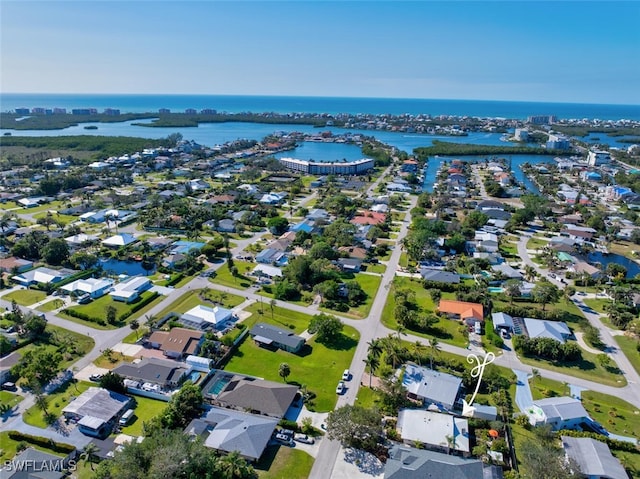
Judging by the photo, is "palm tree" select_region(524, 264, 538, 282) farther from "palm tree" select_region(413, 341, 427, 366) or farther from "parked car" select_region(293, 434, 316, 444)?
"parked car" select_region(293, 434, 316, 444)

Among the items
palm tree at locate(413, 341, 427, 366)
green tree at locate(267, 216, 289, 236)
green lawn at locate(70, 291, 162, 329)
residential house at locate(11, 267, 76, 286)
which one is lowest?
palm tree at locate(413, 341, 427, 366)

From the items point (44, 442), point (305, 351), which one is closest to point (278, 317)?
point (305, 351)

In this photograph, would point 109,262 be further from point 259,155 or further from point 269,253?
point 259,155

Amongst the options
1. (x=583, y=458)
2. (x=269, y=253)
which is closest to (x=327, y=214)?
(x=269, y=253)

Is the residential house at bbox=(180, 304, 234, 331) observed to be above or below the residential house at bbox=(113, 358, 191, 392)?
above

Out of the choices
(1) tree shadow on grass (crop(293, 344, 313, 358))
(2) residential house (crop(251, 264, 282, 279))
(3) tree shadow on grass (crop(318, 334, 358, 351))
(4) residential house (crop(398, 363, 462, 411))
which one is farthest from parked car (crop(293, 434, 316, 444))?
(2) residential house (crop(251, 264, 282, 279))

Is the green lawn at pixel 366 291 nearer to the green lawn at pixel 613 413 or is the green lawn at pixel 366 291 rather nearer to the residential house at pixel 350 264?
the residential house at pixel 350 264

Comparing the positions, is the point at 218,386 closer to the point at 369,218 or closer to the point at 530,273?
→ the point at 530,273

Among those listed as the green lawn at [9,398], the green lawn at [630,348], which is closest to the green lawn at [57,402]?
the green lawn at [9,398]
